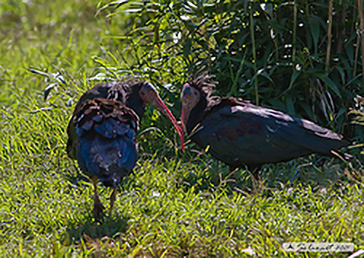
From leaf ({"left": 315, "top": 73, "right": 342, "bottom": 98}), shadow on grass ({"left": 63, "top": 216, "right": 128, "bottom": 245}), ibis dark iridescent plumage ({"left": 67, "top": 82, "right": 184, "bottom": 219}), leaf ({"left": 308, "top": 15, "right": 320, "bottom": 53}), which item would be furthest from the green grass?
leaf ({"left": 308, "top": 15, "right": 320, "bottom": 53})

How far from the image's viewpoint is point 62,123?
566 cm

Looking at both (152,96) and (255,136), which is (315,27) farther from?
(152,96)

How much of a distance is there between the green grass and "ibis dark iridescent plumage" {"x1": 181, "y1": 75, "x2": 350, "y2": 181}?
0.22 m

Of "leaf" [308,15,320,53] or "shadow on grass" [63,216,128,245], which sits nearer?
"shadow on grass" [63,216,128,245]

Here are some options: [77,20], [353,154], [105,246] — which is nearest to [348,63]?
[353,154]

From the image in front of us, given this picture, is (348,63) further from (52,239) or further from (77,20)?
(77,20)

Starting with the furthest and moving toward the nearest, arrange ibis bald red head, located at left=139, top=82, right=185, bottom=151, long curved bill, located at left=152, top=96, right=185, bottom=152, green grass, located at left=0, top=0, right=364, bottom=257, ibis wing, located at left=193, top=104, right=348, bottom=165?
ibis bald red head, located at left=139, top=82, right=185, bottom=151
long curved bill, located at left=152, top=96, right=185, bottom=152
ibis wing, located at left=193, top=104, right=348, bottom=165
green grass, located at left=0, top=0, right=364, bottom=257

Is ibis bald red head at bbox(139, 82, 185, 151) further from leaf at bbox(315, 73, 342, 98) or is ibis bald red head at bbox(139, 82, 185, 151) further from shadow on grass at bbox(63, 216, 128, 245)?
shadow on grass at bbox(63, 216, 128, 245)

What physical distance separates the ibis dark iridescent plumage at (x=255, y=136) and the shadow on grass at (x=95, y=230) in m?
1.03

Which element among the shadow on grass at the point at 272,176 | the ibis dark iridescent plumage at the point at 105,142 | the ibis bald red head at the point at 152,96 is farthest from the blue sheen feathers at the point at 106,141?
the ibis bald red head at the point at 152,96

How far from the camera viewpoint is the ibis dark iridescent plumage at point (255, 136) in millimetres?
4586

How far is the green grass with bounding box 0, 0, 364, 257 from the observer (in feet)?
12.5

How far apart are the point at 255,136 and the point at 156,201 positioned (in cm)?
89

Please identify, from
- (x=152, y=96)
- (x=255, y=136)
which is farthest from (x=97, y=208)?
(x=152, y=96)
